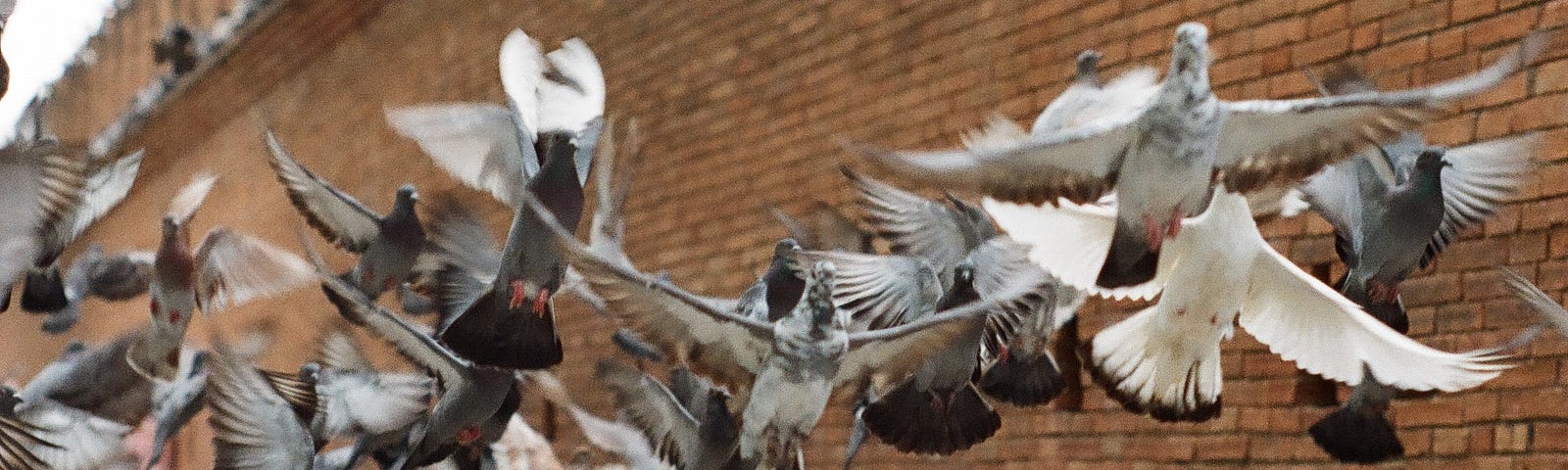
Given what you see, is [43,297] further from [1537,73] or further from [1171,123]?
[1537,73]

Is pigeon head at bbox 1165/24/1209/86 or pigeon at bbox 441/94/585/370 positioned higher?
pigeon head at bbox 1165/24/1209/86

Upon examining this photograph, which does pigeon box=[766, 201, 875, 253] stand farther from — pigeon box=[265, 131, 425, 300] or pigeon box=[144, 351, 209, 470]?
pigeon box=[144, 351, 209, 470]

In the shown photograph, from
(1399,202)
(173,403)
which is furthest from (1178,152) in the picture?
(173,403)

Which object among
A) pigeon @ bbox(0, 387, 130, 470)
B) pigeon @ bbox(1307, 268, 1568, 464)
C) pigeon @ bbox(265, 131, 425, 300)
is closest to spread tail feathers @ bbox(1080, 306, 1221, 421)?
pigeon @ bbox(1307, 268, 1568, 464)

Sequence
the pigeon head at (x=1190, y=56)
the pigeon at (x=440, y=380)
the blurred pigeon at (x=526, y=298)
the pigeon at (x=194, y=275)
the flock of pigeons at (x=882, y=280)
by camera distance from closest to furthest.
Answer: the pigeon head at (x=1190, y=56)
the flock of pigeons at (x=882, y=280)
the blurred pigeon at (x=526, y=298)
the pigeon at (x=440, y=380)
the pigeon at (x=194, y=275)

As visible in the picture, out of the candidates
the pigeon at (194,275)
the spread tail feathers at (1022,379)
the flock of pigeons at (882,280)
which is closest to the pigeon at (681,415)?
the flock of pigeons at (882,280)

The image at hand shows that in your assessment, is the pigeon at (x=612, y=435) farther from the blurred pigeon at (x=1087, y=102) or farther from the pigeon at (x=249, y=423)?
the blurred pigeon at (x=1087, y=102)
